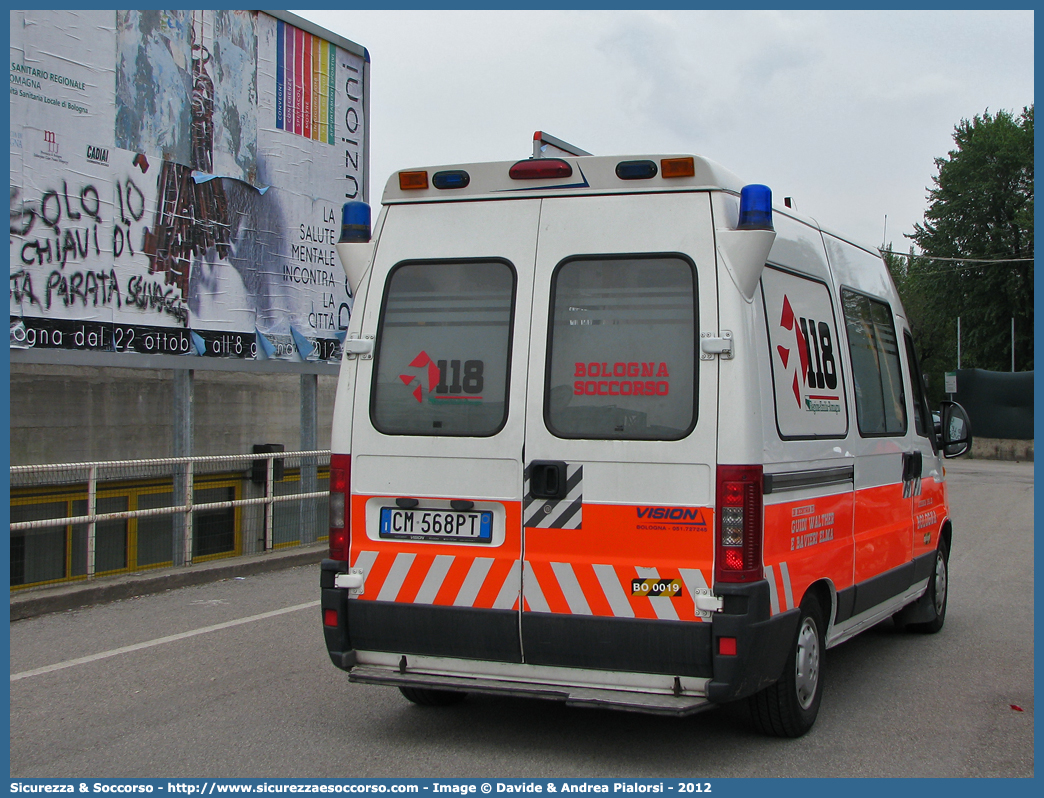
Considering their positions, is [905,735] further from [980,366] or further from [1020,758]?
[980,366]

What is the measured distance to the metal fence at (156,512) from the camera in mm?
9562

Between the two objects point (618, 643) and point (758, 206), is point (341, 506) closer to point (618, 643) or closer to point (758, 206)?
point (618, 643)

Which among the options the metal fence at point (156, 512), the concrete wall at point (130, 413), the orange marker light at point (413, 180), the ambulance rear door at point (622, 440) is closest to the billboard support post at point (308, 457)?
the metal fence at point (156, 512)

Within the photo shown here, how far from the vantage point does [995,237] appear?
5872 centimetres

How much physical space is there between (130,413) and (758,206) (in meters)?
10.1

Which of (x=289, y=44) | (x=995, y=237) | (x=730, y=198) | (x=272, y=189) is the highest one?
(x=995, y=237)

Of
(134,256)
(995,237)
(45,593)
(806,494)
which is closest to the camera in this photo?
(806,494)

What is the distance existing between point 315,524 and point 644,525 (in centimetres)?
845

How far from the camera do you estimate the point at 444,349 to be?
17.8 feet

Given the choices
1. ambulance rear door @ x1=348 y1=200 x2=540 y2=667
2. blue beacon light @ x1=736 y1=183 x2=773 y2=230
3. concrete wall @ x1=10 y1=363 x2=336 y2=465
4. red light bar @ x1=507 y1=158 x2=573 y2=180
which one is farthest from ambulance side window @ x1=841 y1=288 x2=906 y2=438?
concrete wall @ x1=10 y1=363 x2=336 y2=465

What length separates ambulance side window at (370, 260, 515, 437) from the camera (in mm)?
5320

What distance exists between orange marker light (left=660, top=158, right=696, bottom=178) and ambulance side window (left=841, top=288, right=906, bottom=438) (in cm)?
175

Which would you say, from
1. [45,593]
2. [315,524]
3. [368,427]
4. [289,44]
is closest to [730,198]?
[368,427]

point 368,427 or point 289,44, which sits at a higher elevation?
point 289,44
